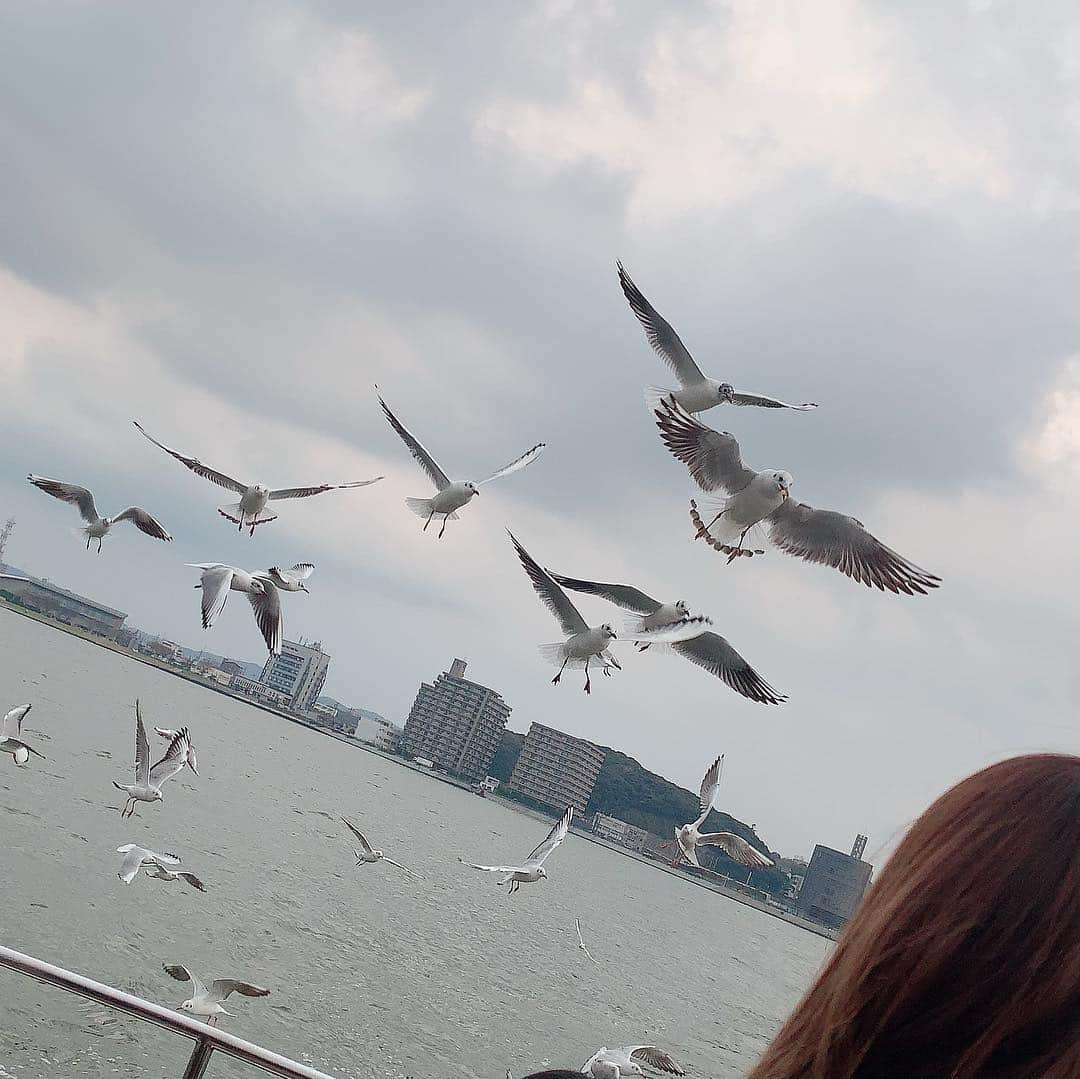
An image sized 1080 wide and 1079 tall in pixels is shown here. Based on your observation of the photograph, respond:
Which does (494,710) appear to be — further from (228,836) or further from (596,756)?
(228,836)

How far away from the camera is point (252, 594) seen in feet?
31.9

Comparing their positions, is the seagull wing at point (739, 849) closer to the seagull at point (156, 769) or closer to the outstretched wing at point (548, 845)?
the outstretched wing at point (548, 845)

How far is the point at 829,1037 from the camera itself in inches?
49.5

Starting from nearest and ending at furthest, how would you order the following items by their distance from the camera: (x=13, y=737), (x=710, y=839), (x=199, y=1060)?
1. (x=199, y=1060)
2. (x=710, y=839)
3. (x=13, y=737)

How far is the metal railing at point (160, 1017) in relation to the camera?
2930mm

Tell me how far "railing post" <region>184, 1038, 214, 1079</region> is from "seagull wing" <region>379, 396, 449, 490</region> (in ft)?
24.5

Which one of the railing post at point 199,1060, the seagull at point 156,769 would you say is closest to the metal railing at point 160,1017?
the railing post at point 199,1060

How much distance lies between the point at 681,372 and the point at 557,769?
43.2 meters

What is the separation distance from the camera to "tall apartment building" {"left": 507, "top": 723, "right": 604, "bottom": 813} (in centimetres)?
4572

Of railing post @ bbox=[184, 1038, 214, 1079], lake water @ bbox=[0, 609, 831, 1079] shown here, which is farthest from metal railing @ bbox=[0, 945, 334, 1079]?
lake water @ bbox=[0, 609, 831, 1079]

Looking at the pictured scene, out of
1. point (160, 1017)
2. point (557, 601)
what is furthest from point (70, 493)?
point (160, 1017)

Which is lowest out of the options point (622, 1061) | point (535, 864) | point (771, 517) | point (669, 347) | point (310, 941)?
point (310, 941)

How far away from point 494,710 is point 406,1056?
35612mm

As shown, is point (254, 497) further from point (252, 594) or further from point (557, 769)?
point (557, 769)
